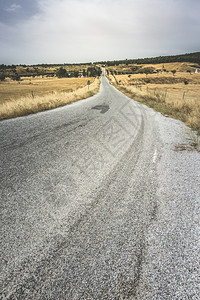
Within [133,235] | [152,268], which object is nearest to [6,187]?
[133,235]

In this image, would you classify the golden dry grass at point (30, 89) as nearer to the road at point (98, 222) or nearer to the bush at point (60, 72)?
the road at point (98, 222)

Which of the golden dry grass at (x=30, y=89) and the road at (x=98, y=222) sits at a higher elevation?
the golden dry grass at (x=30, y=89)

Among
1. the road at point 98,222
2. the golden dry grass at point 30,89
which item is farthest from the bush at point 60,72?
the road at point 98,222

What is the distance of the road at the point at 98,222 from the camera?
154cm

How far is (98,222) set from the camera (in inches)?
86.7

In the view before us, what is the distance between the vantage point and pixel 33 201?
8.34 feet

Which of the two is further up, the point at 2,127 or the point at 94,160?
the point at 2,127

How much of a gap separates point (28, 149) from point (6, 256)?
9.88 feet

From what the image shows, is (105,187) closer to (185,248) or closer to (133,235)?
(133,235)

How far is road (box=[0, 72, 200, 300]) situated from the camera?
154 cm

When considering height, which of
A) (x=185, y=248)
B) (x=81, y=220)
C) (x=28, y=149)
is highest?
(x=28, y=149)

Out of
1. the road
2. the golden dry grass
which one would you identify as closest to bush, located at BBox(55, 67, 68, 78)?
the golden dry grass

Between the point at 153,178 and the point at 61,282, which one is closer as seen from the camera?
the point at 61,282

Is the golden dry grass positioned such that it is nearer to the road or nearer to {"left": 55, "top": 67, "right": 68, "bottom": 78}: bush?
the road
